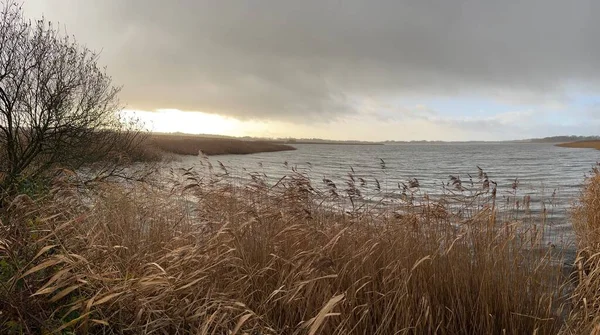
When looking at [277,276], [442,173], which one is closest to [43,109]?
[277,276]

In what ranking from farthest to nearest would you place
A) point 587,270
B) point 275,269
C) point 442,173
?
point 442,173
point 587,270
point 275,269

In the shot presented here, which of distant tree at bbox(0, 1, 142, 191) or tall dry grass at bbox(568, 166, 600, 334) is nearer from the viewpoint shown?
tall dry grass at bbox(568, 166, 600, 334)

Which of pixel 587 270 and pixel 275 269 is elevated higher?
pixel 275 269

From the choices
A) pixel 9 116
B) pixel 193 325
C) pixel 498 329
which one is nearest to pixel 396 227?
pixel 498 329

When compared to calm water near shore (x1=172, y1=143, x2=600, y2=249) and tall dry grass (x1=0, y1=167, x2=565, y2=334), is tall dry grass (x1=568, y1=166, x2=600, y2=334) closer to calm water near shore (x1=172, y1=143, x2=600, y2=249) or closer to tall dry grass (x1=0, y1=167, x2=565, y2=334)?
tall dry grass (x1=0, y1=167, x2=565, y2=334)

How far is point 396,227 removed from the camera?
4.90 metres

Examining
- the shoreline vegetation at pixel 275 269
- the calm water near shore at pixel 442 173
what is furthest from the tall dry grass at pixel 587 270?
the calm water near shore at pixel 442 173

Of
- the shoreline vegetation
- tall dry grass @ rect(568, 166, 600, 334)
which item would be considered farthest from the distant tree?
tall dry grass @ rect(568, 166, 600, 334)

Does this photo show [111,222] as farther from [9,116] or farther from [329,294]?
[9,116]

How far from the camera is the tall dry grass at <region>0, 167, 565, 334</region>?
2701 mm

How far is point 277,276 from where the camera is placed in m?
3.96

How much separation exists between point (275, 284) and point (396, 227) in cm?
190

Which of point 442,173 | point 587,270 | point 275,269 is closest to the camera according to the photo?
point 275,269

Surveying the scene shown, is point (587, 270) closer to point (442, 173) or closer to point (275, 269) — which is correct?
point (275, 269)
